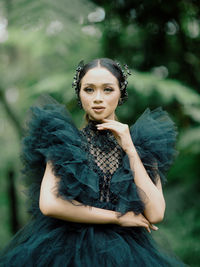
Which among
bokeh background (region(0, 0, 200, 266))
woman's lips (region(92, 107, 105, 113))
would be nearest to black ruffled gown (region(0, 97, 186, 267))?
woman's lips (region(92, 107, 105, 113))

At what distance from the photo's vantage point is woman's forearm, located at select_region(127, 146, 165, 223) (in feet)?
4.99

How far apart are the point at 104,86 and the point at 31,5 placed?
1.03 m

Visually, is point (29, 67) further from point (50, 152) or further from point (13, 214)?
point (50, 152)

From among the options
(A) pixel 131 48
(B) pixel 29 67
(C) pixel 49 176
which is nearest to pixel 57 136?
(C) pixel 49 176

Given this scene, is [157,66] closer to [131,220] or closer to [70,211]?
[131,220]

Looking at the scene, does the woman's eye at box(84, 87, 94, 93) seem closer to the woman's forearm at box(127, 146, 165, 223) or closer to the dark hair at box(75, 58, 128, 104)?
the dark hair at box(75, 58, 128, 104)

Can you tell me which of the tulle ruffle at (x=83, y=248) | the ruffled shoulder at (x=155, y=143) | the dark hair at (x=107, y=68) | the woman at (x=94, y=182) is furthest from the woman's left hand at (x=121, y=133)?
the tulle ruffle at (x=83, y=248)

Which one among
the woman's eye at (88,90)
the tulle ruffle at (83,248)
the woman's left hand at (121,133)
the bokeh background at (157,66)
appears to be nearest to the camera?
the tulle ruffle at (83,248)

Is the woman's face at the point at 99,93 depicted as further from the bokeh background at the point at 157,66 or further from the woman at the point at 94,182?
the bokeh background at the point at 157,66

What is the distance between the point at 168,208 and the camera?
4.14m

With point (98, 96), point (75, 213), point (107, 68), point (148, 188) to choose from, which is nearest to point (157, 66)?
point (107, 68)

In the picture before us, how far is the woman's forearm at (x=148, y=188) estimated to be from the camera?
152 centimetres

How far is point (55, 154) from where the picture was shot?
152 cm

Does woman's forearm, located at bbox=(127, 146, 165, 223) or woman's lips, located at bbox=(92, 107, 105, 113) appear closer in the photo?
woman's forearm, located at bbox=(127, 146, 165, 223)
